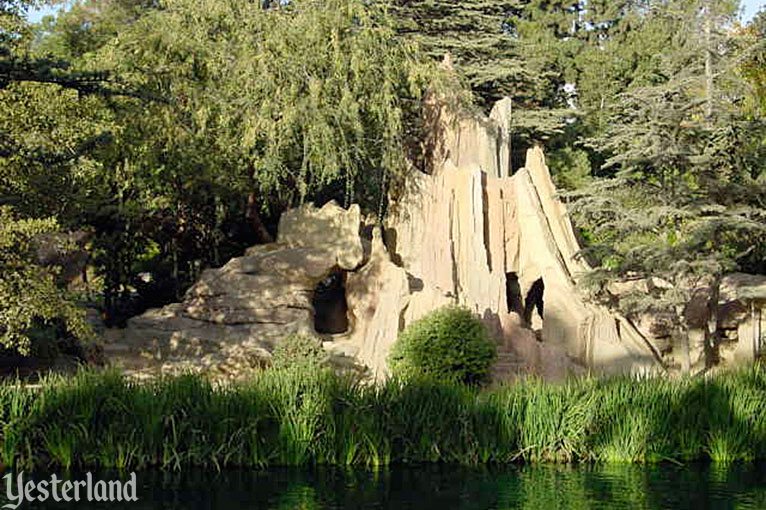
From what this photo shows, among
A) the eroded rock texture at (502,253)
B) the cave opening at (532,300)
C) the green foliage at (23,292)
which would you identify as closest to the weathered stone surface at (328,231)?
the eroded rock texture at (502,253)

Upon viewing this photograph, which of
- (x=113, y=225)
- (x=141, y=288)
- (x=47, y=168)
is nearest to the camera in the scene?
(x=47, y=168)

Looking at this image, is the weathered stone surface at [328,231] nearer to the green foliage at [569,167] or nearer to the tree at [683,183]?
the tree at [683,183]

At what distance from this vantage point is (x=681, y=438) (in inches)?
440

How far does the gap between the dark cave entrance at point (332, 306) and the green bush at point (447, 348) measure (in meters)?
4.96

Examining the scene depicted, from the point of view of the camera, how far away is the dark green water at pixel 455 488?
29.2ft

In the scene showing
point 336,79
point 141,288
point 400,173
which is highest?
point 336,79

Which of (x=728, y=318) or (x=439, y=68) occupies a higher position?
(x=439, y=68)

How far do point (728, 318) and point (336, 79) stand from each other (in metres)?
9.13

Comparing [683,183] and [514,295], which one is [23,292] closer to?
[683,183]

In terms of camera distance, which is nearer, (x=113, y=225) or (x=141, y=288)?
(x=113, y=225)

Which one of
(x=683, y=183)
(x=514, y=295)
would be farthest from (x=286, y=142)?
(x=683, y=183)

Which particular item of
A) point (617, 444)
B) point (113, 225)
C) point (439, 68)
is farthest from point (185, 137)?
point (617, 444)

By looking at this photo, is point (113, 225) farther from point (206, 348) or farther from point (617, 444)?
point (617, 444)

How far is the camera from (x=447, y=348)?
567 inches
